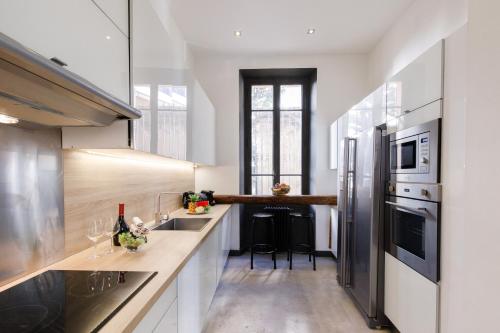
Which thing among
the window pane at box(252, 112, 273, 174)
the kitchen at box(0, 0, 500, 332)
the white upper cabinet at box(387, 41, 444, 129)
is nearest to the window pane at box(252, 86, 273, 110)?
the window pane at box(252, 112, 273, 174)

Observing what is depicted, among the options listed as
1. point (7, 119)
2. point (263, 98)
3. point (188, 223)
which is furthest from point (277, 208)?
point (7, 119)

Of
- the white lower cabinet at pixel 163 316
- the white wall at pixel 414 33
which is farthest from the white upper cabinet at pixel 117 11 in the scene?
the white wall at pixel 414 33

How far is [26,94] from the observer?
2.48 feet

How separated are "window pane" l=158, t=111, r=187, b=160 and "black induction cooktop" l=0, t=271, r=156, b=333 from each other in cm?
82

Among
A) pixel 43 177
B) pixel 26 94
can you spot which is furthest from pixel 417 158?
pixel 43 177

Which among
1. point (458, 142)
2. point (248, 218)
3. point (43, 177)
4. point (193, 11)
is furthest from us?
point (248, 218)

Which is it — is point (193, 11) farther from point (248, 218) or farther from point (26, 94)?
point (248, 218)

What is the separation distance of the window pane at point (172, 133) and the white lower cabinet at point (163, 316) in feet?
2.82

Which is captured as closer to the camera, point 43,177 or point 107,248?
point 43,177

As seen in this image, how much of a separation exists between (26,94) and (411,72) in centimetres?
196

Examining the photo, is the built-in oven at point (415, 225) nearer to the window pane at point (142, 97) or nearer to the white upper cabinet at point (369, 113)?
the white upper cabinet at point (369, 113)

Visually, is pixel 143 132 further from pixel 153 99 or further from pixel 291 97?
pixel 291 97

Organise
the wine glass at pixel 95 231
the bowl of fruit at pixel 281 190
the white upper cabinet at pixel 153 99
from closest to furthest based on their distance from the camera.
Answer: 1. the white upper cabinet at pixel 153 99
2. the wine glass at pixel 95 231
3. the bowl of fruit at pixel 281 190

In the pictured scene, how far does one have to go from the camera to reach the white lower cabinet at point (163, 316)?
92 centimetres
